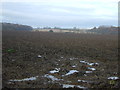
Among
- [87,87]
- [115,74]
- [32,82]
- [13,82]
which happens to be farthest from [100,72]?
[13,82]

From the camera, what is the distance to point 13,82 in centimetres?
727

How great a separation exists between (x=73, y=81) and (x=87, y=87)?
952 millimetres

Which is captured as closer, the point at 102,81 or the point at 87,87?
the point at 87,87

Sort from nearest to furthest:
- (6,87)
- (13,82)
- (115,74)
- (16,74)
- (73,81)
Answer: (6,87) → (13,82) → (73,81) → (16,74) → (115,74)

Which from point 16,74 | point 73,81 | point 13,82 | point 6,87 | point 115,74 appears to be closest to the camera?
point 6,87

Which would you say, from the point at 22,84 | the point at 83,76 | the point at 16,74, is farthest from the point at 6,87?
the point at 83,76

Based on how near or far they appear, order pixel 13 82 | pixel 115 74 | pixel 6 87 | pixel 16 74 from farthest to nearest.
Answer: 1. pixel 115 74
2. pixel 16 74
3. pixel 13 82
4. pixel 6 87

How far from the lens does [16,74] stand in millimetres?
8492

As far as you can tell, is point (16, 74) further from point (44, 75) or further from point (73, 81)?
point (73, 81)

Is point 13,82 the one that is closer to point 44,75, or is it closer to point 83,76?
point 44,75

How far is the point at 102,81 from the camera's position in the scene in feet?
25.4

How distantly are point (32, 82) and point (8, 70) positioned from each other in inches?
93.8

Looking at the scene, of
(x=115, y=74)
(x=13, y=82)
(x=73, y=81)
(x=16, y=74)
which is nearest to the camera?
(x=13, y=82)

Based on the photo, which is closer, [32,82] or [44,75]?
[32,82]
